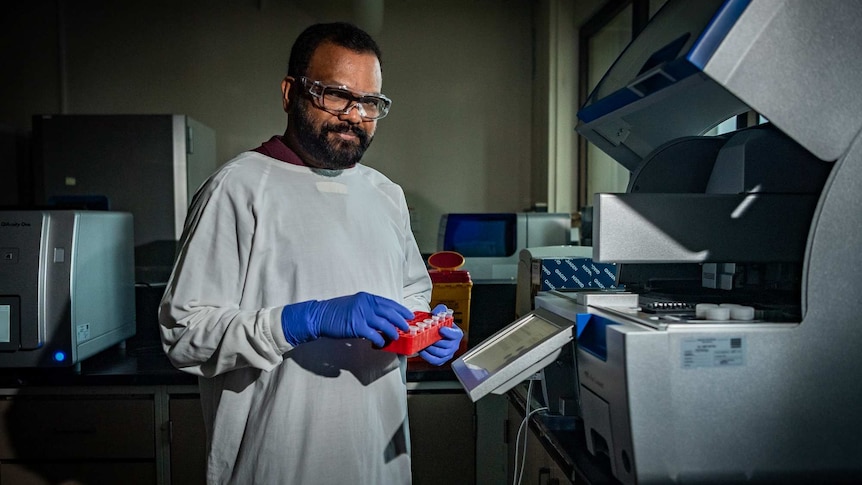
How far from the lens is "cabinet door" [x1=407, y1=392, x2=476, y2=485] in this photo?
184 centimetres

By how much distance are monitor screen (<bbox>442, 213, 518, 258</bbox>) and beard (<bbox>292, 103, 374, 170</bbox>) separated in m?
1.53

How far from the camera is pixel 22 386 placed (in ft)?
5.62

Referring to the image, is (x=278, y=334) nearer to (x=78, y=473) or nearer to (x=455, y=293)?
(x=455, y=293)

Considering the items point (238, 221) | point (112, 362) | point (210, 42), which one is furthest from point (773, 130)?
point (210, 42)

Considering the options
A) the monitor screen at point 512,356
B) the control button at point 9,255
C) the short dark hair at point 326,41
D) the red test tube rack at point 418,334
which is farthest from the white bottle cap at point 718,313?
the control button at point 9,255

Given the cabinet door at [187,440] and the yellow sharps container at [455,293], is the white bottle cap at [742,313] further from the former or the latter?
the cabinet door at [187,440]

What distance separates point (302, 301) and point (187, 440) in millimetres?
825

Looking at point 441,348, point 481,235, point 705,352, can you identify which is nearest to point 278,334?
point 441,348

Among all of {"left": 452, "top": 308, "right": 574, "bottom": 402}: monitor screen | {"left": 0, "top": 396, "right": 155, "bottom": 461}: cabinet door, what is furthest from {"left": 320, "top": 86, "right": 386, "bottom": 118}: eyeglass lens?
{"left": 0, "top": 396, "right": 155, "bottom": 461}: cabinet door

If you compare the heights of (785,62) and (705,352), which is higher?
(785,62)

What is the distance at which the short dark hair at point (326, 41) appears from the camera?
1.28 m

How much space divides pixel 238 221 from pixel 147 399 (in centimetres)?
85

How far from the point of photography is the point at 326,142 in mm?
1291

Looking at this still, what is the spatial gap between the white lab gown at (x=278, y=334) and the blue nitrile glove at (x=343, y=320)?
0.11ft
